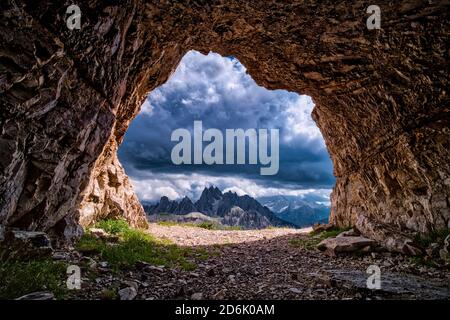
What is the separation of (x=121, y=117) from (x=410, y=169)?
52.3ft

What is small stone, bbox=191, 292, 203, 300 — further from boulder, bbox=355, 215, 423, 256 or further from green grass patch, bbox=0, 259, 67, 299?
boulder, bbox=355, 215, 423, 256

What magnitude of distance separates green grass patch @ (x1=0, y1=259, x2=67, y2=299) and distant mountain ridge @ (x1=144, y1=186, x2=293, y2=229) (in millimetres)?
120238

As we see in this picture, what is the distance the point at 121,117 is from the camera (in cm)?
1554

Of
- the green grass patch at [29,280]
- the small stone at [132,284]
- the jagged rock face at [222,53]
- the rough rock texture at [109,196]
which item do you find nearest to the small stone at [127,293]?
→ the small stone at [132,284]

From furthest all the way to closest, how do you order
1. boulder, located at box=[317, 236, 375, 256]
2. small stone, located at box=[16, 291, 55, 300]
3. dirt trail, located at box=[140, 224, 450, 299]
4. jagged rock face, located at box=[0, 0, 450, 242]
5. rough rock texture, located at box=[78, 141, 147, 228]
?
rough rock texture, located at box=[78, 141, 147, 228] → boulder, located at box=[317, 236, 375, 256] → jagged rock face, located at box=[0, 0, 450, 242] → dirt trail, located at box=[140, 224, 450, 299] → small stone, located at box=[16, 291, 55, 300]

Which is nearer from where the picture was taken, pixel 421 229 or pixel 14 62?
pixel 14 62

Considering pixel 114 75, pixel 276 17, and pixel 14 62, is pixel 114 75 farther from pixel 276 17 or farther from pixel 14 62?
pixel 276 17

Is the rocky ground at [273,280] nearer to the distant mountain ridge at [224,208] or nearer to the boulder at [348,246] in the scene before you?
the boulder at [348,246]

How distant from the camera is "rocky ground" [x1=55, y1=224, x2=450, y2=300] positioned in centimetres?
661

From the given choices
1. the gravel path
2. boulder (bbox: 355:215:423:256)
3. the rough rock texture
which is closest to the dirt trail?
boulder (bbox: 355:215:423:256)

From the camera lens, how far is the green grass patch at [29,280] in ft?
17.5

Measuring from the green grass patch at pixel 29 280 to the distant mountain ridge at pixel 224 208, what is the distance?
120238mm

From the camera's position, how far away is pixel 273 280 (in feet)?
26.7
